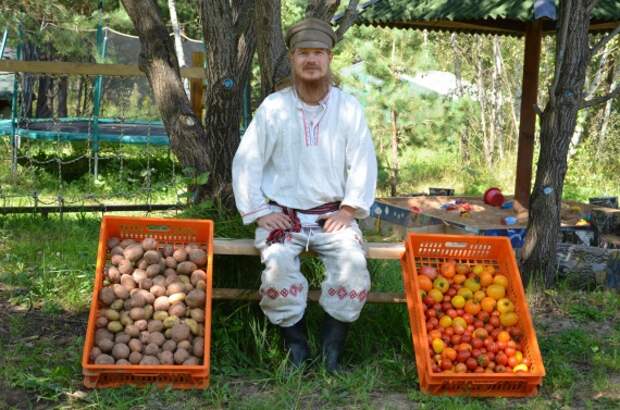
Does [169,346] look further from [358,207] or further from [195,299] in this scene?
[358,207]

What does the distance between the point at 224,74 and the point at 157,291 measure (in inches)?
62.3

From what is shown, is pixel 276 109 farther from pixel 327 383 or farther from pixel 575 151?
pixel 575 151

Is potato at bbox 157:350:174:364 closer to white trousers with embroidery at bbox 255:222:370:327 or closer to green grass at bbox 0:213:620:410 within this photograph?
green grass at bbox 0:213:620:410

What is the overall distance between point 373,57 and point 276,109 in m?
6.87

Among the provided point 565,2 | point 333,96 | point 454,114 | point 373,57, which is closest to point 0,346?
point 333,96

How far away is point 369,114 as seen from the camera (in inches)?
431

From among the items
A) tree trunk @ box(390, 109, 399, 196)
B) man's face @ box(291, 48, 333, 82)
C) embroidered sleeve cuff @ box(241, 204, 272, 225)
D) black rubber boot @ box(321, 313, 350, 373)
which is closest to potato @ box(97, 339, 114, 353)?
embroidered sleeve cuff @ box(241, 204, 272, 225)

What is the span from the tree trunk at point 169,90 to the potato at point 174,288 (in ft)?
3.98

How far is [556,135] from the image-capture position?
207 inches

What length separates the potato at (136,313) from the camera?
377cm

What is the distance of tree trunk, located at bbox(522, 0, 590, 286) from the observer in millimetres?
5188

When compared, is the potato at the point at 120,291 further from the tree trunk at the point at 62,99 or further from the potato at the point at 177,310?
the tree trunk at the point at 62,99

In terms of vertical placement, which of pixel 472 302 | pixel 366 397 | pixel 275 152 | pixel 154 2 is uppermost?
pixel 154 2

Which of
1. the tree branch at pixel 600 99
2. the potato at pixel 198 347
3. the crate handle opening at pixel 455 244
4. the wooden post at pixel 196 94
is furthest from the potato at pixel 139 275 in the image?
the tree branch at pixel 600 99
